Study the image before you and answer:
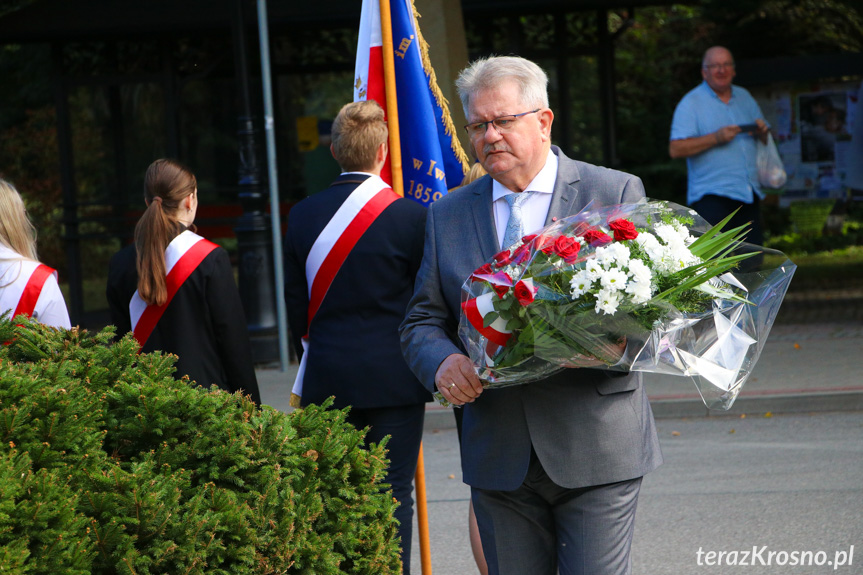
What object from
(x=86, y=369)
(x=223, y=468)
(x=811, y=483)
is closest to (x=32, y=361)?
(x=86, y=369)

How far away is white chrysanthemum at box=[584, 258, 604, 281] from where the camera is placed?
→ 2.58 m

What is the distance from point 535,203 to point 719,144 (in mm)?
6702

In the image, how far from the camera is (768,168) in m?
9.51

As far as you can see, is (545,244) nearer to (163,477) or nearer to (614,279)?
(614,279)

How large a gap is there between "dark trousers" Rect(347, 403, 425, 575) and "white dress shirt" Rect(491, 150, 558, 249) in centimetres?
164

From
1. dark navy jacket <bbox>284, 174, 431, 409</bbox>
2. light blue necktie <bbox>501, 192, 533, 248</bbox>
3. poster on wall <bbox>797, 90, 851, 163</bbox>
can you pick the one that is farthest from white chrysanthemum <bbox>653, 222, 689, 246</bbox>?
poster on wall <bbox>797, 90, 851, 163</bbox>

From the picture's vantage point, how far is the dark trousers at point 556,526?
303 centimetres

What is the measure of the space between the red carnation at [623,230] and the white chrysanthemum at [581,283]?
0.51 ft

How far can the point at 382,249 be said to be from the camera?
15.0ft

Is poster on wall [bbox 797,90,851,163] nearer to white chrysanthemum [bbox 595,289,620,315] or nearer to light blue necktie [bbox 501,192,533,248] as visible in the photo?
light blue necktie [bbox 501,192,533,248]

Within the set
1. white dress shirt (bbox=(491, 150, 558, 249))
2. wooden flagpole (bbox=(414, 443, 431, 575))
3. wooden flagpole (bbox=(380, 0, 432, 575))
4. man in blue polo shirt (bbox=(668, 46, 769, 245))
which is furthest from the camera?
man in blue polo shirt (bbox=(668, 46, 769, 245))

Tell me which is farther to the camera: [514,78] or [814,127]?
[814,127]

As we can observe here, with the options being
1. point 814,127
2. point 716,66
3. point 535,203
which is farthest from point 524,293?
point 814,127

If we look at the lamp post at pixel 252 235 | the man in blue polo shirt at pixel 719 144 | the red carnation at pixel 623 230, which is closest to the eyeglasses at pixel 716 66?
the man in blue polo shirt at pixel 719 144
